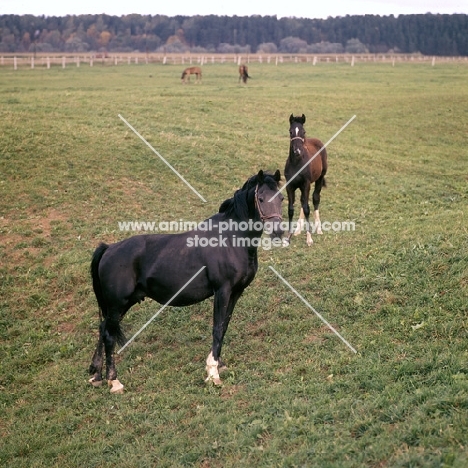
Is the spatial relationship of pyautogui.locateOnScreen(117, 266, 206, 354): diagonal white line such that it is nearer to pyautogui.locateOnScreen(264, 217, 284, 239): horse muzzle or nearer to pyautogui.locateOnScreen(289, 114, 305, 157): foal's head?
pyautogui.locateOnScreen(264, 217, 284, 239): horse muzzle

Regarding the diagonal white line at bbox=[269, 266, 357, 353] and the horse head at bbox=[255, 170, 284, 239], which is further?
the diagonal white line at bbox=[269, 266, 357, 353]

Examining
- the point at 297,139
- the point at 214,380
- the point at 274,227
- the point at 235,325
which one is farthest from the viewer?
the point at 297,139

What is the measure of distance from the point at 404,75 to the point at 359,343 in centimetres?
5119

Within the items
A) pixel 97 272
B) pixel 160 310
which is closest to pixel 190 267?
pixel 97 272

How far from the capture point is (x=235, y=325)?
32.0ft

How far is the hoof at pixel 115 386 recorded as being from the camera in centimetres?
817

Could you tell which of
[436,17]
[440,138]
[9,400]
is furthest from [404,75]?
[436,17]

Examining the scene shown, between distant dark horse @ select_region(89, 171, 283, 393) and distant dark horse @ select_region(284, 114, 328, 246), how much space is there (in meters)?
5.32

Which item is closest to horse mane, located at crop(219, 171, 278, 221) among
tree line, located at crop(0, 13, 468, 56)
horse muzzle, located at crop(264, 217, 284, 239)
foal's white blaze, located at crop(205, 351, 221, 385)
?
horse muzzle, located at crop(264, 217, 284, 239)

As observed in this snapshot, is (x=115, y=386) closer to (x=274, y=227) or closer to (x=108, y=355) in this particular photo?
(x=108, y=355)

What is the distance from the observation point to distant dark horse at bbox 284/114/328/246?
13.3 metres

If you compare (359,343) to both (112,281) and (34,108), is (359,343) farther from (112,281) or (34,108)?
(34,108)

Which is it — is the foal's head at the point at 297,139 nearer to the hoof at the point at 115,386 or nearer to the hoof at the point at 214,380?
the hoof at the point at 214,380

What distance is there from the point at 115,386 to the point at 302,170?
7277 mm
